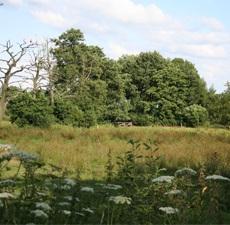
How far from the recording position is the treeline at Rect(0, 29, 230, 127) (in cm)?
5409

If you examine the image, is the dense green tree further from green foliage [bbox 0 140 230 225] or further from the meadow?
green foliage [bbox 0 140 230 225]

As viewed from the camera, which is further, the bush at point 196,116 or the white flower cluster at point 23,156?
the bush at point 196,116

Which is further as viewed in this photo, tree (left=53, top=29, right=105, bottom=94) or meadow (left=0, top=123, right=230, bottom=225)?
tree (left=53, top=29, right=105, bottom=94)

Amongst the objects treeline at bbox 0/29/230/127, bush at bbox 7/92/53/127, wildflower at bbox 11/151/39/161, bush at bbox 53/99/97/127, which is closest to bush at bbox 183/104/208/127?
treeline at bbox 0/29/230/127

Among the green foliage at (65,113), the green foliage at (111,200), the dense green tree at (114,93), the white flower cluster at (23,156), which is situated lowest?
the green foliage at (111,200)

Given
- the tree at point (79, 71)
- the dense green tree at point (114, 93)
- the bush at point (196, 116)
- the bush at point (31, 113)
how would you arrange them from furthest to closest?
the dense green tree at point (114, 93) < the bush at point (196, 116) < the tree at point (79, 71) < the bush at point (31, 113)

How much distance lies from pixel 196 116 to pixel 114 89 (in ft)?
42.6

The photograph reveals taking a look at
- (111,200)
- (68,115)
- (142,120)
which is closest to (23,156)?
(111,200)

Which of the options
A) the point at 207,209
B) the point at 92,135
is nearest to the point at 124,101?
the point at 92,135

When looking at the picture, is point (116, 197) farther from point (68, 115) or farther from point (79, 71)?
point (79, 71)

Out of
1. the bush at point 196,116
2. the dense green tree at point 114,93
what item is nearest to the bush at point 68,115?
the dense green tree at point 114,93

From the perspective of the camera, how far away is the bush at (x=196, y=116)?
246 feet

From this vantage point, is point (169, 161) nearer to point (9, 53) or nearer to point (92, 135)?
point (92, 135)

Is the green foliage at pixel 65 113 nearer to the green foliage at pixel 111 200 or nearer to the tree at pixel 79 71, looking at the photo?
the tree at pixel 79 71
